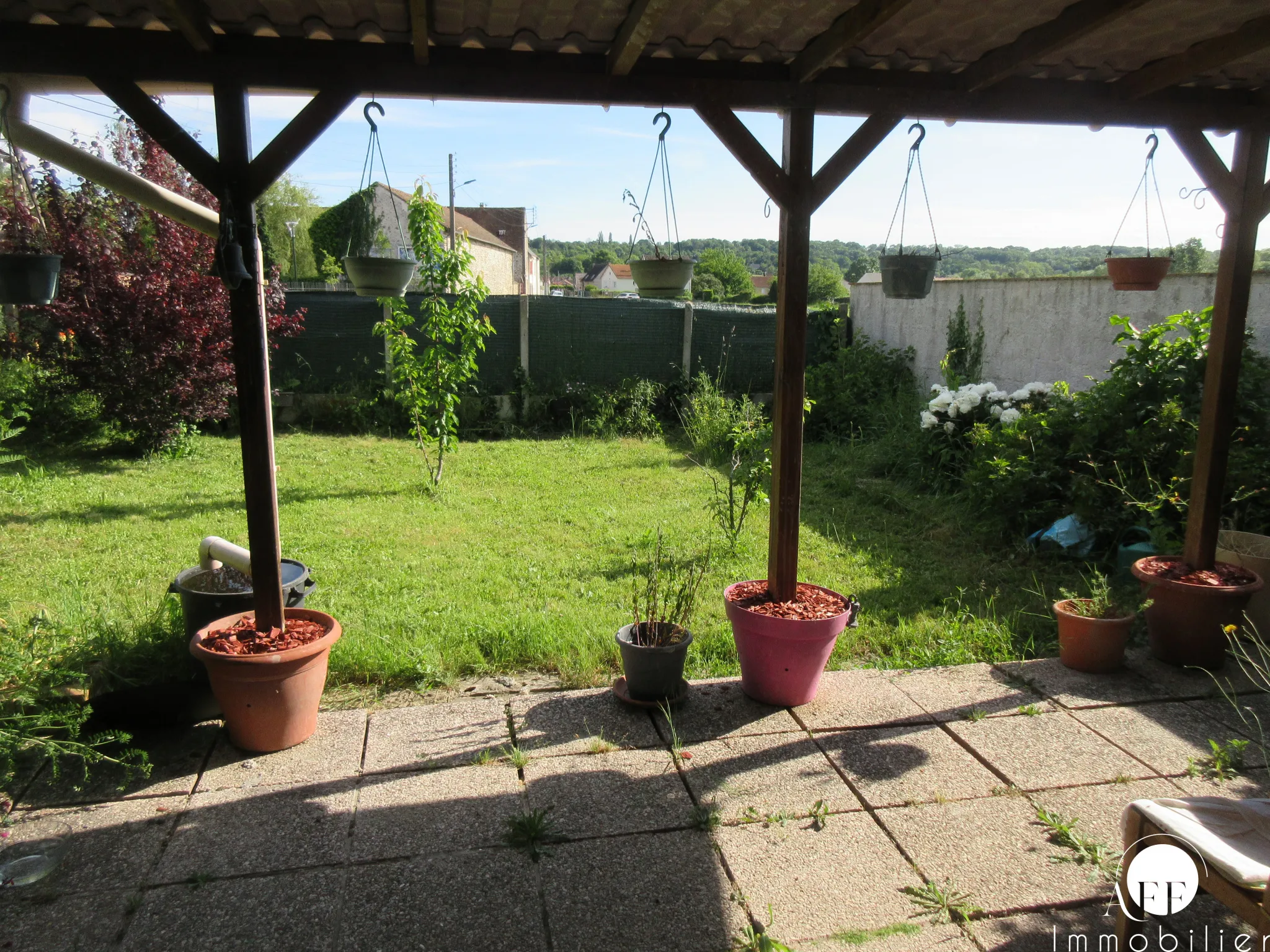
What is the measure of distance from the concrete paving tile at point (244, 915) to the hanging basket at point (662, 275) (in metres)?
2.49

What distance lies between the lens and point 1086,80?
3.47 meters

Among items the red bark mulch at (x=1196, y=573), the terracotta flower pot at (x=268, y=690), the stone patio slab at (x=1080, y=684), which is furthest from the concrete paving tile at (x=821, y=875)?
the red bark mulch at (x=1196, y=573)

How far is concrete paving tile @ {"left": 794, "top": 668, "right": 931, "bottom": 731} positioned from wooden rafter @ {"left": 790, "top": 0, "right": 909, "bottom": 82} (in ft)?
8.34

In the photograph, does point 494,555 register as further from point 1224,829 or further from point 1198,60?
point 1198,60

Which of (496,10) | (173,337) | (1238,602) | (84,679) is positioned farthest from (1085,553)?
(173,337)

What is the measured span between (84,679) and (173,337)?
19.0 ft

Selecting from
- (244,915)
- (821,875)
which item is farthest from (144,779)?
(821,875)

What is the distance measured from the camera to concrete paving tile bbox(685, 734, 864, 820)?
281 centimetres

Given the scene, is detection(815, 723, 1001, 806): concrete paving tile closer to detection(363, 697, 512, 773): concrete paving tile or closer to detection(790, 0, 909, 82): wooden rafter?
detection(363, 697, 512, 773): concrete paving tile

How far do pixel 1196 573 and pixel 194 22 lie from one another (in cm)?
474

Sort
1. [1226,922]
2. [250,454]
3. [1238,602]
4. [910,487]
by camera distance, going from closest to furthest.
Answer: [1226,922]
[250,454]
[1238,602]
[910,487]

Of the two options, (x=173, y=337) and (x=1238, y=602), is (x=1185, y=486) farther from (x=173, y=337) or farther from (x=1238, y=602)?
(x=173, y=337)

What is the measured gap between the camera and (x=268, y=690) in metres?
3.04

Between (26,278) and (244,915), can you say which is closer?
(244,915)
